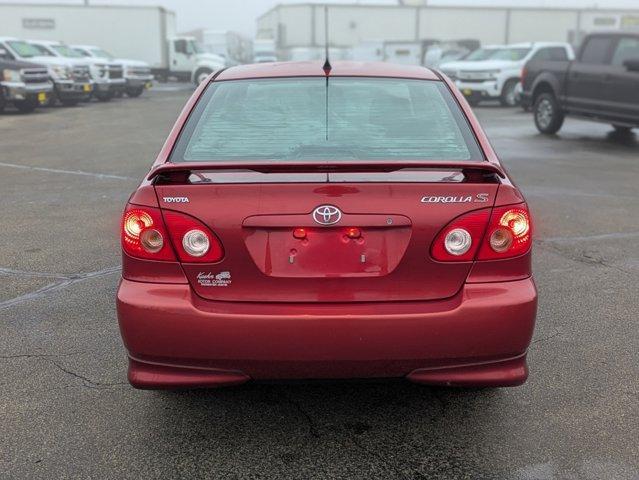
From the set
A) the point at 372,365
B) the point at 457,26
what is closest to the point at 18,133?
the point at 372,365

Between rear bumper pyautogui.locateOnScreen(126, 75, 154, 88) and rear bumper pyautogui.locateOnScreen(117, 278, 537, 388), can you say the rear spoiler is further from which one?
rear bumper pyautogui.locateOnScreen(126, 75, 154, 88)

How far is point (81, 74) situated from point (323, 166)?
69.8ft

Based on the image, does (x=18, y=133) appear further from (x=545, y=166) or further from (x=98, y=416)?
(x=98, y=416)

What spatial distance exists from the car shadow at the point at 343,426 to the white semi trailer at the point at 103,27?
1278 inches

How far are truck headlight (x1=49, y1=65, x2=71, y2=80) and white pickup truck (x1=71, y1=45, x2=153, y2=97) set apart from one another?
422 centimetres

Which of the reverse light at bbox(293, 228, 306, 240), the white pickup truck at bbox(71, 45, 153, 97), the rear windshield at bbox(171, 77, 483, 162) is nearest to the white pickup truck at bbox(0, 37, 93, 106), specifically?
the white pickup truck at bbox(71, 45, 153, 97)

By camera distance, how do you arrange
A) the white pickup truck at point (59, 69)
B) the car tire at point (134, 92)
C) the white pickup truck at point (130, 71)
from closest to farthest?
the white pickup truck at point (59, 69), the white pickup truck at point (130, 71), the car tire at point (134, 92)

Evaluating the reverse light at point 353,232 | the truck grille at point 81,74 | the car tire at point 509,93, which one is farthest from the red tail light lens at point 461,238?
the truck grille at point 81,74

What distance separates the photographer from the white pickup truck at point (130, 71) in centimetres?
2586

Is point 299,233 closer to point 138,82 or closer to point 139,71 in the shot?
point 138,82

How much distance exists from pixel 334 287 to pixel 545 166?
27.7ft

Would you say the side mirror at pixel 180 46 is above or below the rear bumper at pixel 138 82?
above

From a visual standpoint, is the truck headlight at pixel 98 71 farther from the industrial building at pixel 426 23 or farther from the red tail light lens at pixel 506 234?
the industrial building at pixel 426 23

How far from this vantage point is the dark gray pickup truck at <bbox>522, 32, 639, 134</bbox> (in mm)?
11773
